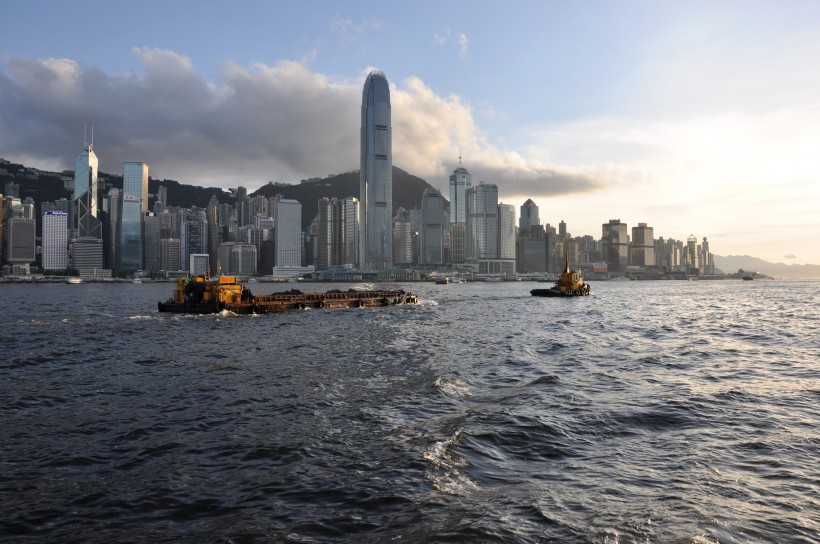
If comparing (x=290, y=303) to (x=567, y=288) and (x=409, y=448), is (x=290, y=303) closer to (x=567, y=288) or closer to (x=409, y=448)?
(x=409, y=448)

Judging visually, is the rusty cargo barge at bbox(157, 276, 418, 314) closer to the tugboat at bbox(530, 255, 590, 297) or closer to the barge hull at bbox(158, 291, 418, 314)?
the barge hull at bbox(158, 291, 418, 314)

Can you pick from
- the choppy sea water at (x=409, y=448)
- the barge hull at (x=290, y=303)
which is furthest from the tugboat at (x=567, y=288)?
the choppy sea water at (x=409, y=448)

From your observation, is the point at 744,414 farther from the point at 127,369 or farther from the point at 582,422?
the point at 127,369

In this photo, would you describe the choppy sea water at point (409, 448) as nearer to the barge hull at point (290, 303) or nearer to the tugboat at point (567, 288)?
the barge hull at point (290, 303)

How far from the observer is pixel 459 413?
64.6ft

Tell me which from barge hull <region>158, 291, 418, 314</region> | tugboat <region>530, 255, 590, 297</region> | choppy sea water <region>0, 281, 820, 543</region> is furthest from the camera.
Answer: tugboat <region>530, 255, 590, 297</region>

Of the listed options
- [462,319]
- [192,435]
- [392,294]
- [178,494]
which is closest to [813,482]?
[178,494]

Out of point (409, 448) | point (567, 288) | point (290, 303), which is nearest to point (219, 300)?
point (290, 303)

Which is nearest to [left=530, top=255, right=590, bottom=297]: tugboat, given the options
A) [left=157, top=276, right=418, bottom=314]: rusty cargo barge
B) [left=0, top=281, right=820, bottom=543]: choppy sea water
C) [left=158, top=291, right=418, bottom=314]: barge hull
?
[left=158, top=291, right=418, bottom=314]: barge hull

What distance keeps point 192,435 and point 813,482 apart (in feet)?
57.0

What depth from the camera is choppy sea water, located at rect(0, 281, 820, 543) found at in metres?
10.6

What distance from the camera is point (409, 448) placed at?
50.7ft

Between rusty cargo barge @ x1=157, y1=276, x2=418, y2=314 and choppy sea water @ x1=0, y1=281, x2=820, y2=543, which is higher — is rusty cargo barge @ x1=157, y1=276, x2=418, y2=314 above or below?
above

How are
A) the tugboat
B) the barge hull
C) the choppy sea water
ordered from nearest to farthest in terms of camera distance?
the choppy sea water
the barge hull
the tugboat
